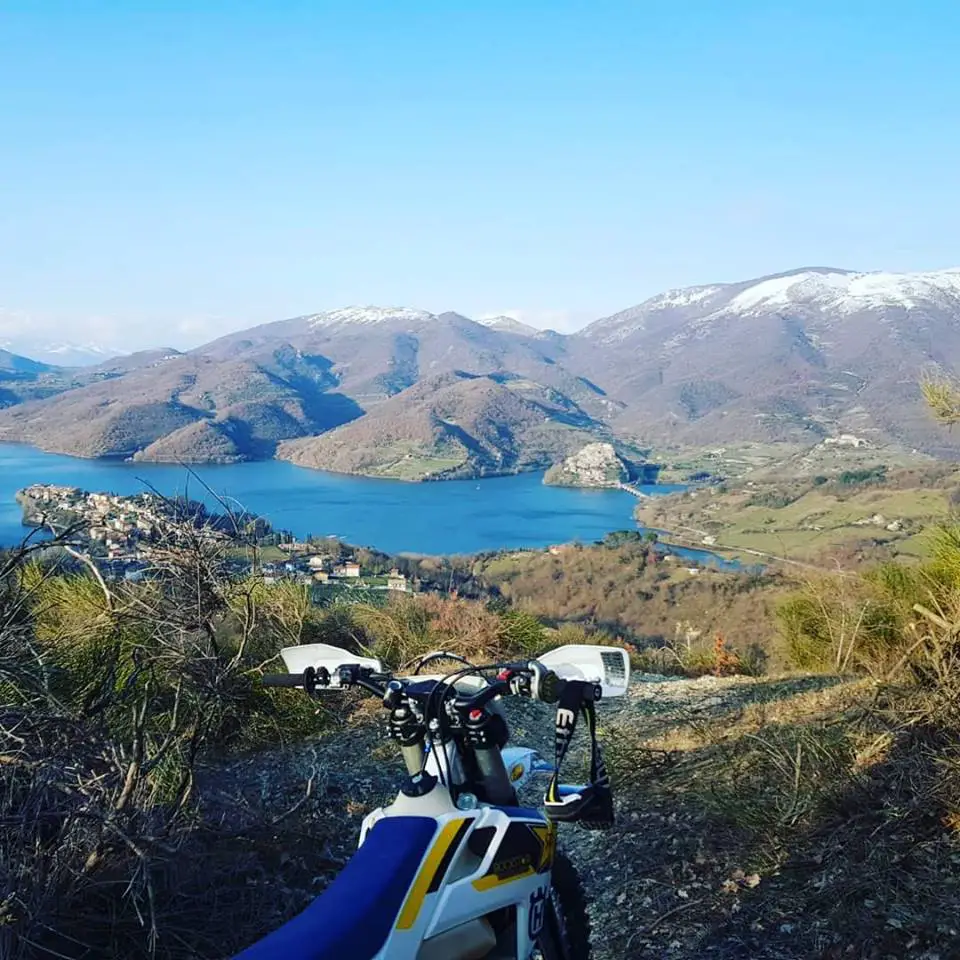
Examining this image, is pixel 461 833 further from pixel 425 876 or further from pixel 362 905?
pixel 362 905

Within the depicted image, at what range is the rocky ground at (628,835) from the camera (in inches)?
131

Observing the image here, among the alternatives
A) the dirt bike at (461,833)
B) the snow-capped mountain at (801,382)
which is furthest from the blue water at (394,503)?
the dirt bike at (461,833)

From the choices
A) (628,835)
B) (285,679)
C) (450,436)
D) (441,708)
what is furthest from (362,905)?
(450,436)

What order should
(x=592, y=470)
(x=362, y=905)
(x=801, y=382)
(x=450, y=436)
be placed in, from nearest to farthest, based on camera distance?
(x=362, y=905), (x=592, y=470), (x=450, y=436), (x=801, y=382)

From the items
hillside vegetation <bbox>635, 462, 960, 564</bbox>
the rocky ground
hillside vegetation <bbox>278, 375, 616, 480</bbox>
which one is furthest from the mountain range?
the rocky ground

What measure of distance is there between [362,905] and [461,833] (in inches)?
13.3

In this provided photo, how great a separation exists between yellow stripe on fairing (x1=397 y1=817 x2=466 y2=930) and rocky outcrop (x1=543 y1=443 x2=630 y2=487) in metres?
78.4

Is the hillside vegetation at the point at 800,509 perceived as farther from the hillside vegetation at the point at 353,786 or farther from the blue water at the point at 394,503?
the hillside vegetation at the point at 353,786

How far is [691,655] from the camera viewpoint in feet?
31.0

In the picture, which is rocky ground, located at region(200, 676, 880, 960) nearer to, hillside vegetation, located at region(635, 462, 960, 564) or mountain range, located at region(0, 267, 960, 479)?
hillside vegetation, located at region(635, 462, 960, 564)

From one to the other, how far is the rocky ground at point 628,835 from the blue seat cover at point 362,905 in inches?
71.8

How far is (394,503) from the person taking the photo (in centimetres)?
6353

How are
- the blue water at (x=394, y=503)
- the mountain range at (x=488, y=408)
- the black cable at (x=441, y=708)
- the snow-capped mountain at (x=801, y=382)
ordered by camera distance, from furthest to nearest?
the snow-capped mountain at (x=801, y=382)
the mountain range at (x=488, y=408)
the blue water at (x=394, y=503)
the black cable at (x=441, y=708)

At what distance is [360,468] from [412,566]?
58.5m
